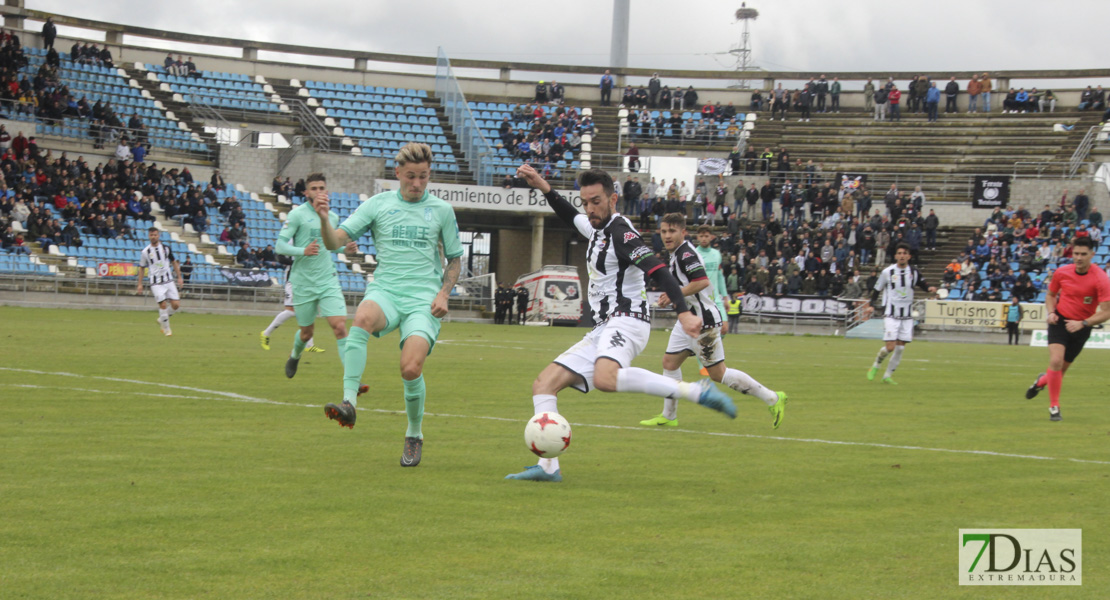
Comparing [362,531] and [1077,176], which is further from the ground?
[1077,176]

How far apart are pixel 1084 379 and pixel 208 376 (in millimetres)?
14870

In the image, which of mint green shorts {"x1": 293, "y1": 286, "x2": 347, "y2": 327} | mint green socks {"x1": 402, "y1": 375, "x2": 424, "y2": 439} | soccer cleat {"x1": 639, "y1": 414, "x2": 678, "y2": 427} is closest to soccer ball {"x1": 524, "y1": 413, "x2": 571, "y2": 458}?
mint green socks {"x1": 402, "y1": 375, "x2": 424, "y2": 439}

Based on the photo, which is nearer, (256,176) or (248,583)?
(248,583)

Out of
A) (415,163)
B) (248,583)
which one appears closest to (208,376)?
(415,163)

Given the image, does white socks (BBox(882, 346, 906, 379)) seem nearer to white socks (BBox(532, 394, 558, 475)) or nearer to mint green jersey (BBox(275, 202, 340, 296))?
mint green jersey (BBox(275, 202, 340, 296))

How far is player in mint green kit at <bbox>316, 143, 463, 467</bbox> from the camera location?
312 inches

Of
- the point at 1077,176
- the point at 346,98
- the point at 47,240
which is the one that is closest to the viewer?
the point at 47,240

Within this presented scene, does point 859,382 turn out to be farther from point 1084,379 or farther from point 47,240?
point 47,240

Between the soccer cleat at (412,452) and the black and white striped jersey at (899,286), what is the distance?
12349mm

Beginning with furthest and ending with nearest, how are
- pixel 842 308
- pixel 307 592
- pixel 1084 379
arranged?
pixel 842 308 < pixel 1084 379 < pixel 307 592

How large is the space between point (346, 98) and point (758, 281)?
76.0 ft

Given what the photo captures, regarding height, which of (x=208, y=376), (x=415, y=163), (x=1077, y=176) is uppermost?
(x=1077, y=176)

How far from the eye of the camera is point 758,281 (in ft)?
137

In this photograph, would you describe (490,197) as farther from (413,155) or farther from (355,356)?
(355,356)
